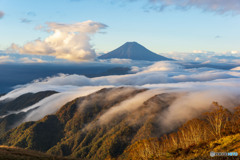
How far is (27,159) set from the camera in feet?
168

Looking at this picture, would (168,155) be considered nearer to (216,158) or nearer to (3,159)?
(216,158)

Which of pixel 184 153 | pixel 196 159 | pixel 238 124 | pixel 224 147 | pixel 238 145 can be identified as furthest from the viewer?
pixel 238 124

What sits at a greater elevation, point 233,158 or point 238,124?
point 233,158

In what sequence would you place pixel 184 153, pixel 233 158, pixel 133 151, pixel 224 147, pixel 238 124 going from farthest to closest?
pixel 133 151 → pixel 238 124 → pixel 184 153 → pixel 224 147 → pixel 233 158

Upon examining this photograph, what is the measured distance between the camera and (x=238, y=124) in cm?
6825

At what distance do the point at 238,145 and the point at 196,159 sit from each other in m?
12.7

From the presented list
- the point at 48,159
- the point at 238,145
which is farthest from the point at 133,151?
the point at 238,145

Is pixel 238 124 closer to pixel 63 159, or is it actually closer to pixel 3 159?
pixel 63 159

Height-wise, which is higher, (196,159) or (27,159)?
(196,159)

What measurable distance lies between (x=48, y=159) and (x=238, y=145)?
49.8 m

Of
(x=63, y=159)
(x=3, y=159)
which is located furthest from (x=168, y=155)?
(x=3, y=159)

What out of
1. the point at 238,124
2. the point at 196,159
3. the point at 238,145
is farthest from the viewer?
the point at 238,124

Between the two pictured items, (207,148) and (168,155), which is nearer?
(207,148)

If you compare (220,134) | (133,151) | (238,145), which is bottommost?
(133,151)
